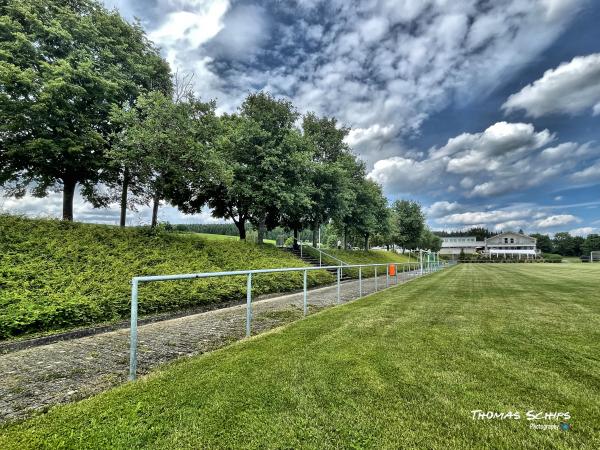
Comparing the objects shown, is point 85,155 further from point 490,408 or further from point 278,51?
point 490,408

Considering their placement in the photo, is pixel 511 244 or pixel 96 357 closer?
pixel 96 357

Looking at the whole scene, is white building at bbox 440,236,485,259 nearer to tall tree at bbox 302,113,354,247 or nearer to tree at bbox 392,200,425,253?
tree at bbox 392,200,425,253

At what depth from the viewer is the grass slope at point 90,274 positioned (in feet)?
21.3

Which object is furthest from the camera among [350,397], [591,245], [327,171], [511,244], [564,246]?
[564,246]

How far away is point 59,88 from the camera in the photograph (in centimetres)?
1165

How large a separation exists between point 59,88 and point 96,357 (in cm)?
1153

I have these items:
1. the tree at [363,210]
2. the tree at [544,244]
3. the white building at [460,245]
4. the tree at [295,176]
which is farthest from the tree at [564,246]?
the tree at [295,176]

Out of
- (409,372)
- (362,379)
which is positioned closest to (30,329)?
(362,379)

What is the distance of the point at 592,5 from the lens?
10.8m

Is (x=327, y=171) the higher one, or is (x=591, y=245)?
(x=327, y=171)

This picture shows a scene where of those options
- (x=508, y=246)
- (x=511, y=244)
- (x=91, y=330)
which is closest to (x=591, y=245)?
(x=511, y=244)

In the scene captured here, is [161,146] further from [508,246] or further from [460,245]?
[460,245]

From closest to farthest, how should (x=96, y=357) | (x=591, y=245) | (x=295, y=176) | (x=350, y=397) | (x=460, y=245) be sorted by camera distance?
(x=350, y=397) < (x=96, y=357) < (x=295, y=176) < (x=591, y=245) < (x=460, y=245)

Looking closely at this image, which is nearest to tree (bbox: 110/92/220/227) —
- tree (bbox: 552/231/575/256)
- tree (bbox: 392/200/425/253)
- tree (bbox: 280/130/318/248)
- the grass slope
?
the grass slope
